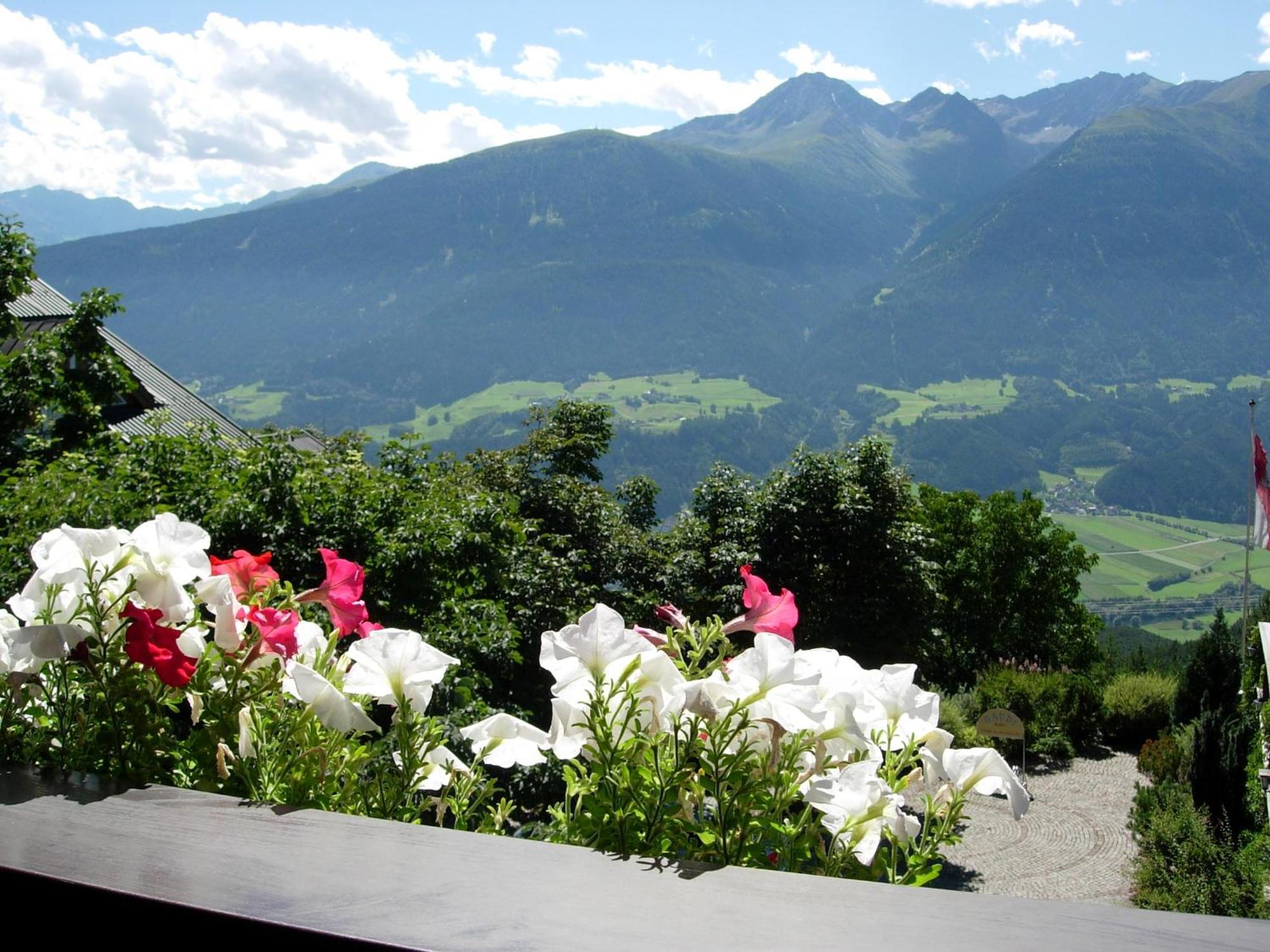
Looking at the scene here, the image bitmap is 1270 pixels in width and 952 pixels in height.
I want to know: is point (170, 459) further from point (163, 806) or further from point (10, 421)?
point (163, 806)

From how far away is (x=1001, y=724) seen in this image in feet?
45.5

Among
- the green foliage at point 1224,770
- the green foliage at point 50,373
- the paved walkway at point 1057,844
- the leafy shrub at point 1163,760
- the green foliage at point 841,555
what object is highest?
the green foliage at point 50,373

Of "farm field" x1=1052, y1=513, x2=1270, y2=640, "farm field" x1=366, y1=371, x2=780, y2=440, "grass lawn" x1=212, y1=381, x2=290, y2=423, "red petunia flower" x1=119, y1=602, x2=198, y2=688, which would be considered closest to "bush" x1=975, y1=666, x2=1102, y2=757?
"red petunia flower" x1=119, y1=602, x2=198, y2=688

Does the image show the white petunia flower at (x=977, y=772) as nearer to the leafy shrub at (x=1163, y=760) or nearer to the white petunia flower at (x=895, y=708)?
the white petunia flower at (x=895, y=708)

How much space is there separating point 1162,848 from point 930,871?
39.3ft

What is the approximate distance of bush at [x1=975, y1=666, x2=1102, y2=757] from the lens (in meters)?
17.8

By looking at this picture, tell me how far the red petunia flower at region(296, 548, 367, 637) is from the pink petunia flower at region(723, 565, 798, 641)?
532 mm

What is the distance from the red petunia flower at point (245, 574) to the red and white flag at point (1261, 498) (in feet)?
53.1

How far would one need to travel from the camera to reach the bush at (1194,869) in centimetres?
920

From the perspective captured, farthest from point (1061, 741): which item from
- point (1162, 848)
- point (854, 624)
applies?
point (1162, 848)

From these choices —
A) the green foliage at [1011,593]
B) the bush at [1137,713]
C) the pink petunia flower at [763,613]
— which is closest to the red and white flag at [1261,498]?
the bush at [1137,713]

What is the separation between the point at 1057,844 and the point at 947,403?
17701 cm

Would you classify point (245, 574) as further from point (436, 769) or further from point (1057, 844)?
point (1057, 844)

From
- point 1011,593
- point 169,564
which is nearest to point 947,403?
point 1011,593
